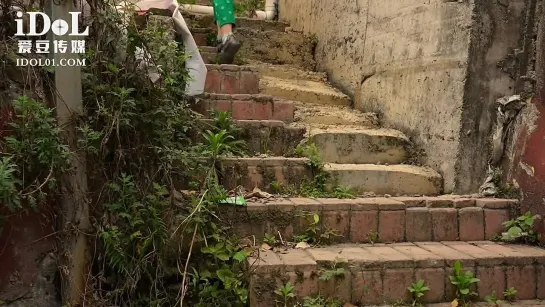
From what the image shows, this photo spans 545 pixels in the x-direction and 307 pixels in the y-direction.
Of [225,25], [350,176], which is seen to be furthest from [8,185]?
[225,25]

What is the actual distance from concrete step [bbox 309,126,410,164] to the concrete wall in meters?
0.16

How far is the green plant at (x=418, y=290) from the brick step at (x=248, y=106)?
5.35 feet

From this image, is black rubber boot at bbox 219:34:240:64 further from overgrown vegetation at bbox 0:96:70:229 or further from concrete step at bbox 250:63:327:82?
overgrown vegetation at bbox 0:96:70:229

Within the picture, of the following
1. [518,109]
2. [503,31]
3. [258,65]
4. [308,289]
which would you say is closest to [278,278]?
[308,289]

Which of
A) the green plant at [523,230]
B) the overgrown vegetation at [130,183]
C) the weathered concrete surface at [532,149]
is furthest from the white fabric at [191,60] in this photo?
the green plant at [523,230]

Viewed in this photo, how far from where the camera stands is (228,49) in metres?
4.07

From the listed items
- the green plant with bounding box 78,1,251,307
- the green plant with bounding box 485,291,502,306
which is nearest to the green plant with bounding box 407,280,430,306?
the green plant with bounding box 485,291,502,306

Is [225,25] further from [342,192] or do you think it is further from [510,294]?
[510,294]

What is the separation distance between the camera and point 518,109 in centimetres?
289

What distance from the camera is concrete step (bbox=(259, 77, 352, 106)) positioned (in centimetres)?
404

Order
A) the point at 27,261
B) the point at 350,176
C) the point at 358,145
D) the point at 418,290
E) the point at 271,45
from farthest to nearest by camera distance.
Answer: the point at 271,45 < the point at 358,145 < the point at 350,176 < the point at 418,290 < the point at 27,261

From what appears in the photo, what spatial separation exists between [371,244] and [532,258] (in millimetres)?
813

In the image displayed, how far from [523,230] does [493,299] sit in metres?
0.58

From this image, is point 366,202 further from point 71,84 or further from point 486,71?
point 71,84
